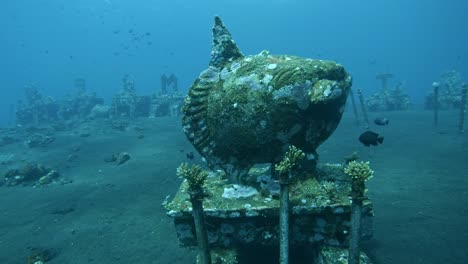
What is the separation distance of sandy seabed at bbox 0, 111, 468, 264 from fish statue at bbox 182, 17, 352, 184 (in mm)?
3359

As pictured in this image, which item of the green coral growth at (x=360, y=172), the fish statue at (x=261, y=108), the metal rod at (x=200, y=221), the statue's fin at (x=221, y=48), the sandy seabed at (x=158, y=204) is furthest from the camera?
the sandy seabed at (x=158, y=204)

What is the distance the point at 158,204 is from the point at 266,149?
684cm

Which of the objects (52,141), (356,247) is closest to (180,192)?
(356,247)

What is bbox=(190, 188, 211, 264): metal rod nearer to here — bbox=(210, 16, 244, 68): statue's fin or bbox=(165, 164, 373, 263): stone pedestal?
bbox=(165, 164, 373, 263): stone pedestal

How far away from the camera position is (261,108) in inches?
228

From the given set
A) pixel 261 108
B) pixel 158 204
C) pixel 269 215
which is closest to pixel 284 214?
pixel 269 215

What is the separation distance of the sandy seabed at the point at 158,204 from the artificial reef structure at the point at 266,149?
7.42 feet

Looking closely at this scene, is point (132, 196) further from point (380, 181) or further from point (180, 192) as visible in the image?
point (380, 181)

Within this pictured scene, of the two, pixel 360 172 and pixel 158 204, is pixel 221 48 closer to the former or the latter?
pixel 360 172

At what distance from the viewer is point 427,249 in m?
7.36

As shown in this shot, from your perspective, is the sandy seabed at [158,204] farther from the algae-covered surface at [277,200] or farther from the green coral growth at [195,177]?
the green coral growth at [195,177]

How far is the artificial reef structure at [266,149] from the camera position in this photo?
18.6 ft

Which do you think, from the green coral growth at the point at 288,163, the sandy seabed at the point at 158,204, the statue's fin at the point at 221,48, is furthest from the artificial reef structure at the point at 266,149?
the sandy seabed at the point at 158,204

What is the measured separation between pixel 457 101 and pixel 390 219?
28723 mm
